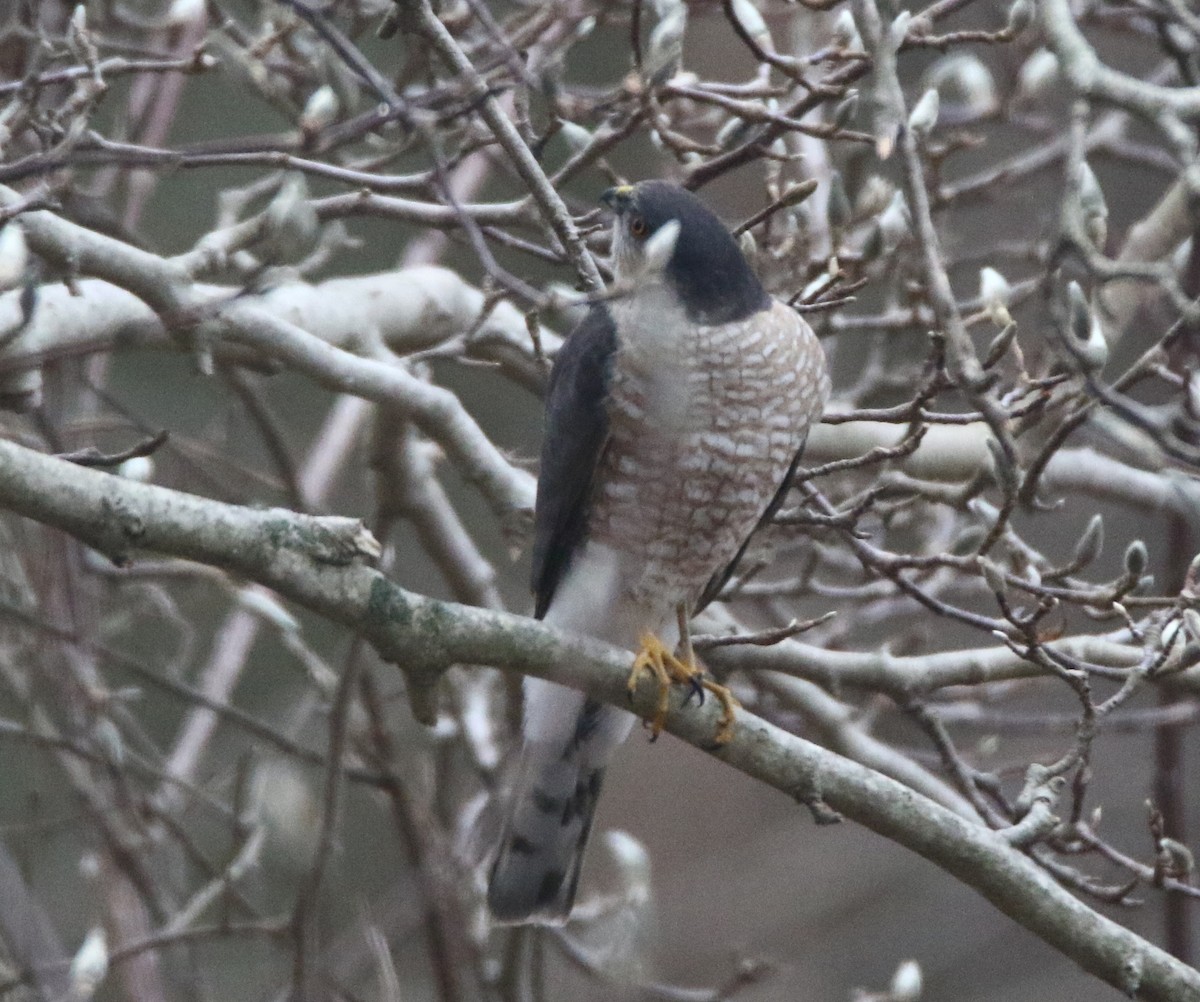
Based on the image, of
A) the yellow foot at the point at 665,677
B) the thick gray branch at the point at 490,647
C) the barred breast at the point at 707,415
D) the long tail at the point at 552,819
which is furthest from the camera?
the long tail at the point at 552,819

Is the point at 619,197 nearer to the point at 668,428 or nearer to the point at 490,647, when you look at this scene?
the point at 668,428

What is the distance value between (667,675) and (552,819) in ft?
2.31

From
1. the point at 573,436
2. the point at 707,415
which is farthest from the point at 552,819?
the point at 707,415

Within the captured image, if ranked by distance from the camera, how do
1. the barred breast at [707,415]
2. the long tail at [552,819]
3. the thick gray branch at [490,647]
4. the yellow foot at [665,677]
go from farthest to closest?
the long tail at [552,819] < the barred breast at [707,415] < the yellow foot at [665,677] < the thick gray branch at [490,647]

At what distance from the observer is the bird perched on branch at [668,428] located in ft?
10.8

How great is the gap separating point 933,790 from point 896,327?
1.05 meters

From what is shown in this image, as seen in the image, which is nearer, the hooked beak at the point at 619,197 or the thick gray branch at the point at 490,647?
the thick gray branch at the point at 490,647

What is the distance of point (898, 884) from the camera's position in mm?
6938

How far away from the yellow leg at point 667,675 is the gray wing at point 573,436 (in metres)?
0.29

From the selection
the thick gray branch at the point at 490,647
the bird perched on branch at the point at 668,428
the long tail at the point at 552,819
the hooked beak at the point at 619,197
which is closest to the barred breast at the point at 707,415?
the bird perched on branch at the point at 668,428

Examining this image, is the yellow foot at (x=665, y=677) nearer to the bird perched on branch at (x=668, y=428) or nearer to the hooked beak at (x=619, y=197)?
the bird perched on branch at (x=668, y=428)

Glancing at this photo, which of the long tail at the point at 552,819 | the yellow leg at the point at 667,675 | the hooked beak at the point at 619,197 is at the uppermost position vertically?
the hooked beak at the point at 619,197

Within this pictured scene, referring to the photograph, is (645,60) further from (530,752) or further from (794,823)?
(794,823)

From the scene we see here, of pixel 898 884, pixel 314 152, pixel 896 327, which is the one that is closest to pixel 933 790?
pixel 896 327
